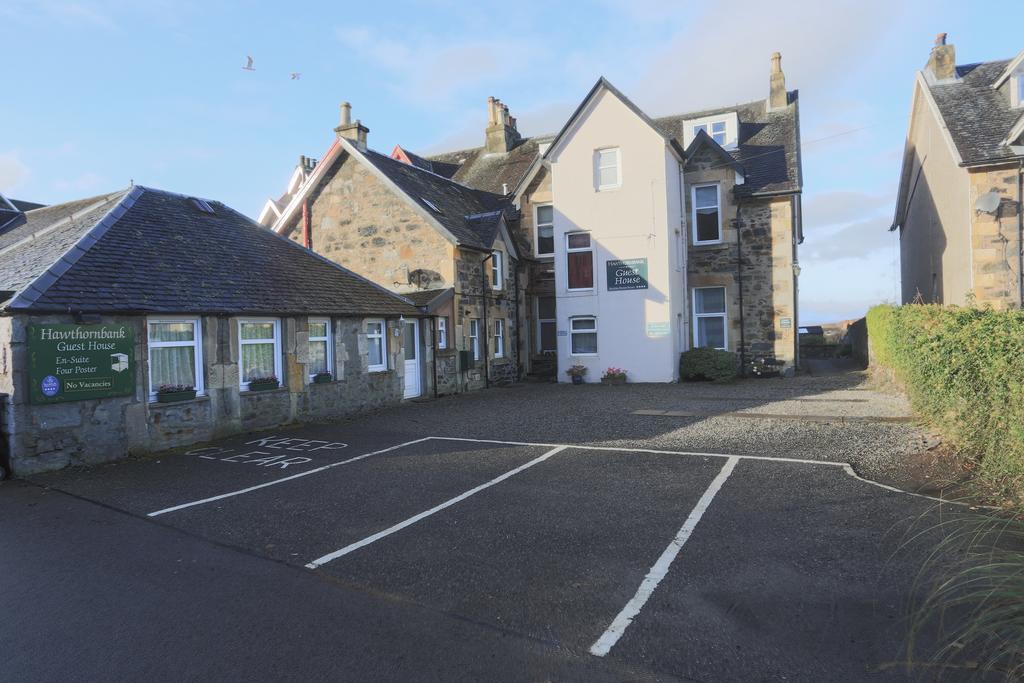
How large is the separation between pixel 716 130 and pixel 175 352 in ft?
69.3

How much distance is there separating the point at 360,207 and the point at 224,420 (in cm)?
1086

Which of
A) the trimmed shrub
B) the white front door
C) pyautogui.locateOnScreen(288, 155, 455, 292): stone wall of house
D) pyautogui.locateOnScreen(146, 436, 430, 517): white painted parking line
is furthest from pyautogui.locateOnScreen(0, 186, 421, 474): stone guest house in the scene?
the trimmed shrub

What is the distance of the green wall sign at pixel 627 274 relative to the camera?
2056 centimetres

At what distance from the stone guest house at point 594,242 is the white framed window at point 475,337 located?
0.18 ft

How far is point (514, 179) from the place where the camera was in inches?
1075

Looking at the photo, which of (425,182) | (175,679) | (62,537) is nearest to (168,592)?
(175,679)

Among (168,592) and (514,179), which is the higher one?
(514,179)

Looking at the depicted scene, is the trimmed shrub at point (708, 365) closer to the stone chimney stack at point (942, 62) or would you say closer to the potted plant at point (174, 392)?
the stone chimney stack at point (942, 62)

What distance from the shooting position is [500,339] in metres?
22.3

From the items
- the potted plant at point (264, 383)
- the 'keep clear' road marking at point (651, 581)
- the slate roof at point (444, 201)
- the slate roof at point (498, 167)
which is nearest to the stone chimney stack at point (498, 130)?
the slate roof at point (498, 167)

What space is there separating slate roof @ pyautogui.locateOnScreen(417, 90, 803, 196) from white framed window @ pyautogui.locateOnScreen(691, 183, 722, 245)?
101 centimetres

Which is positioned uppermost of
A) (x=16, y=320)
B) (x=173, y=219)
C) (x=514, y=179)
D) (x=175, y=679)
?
(x=514, y=179)

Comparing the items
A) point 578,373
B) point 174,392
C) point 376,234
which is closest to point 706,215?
point 578,373

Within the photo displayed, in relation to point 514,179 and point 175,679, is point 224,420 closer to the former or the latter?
point 175,679
